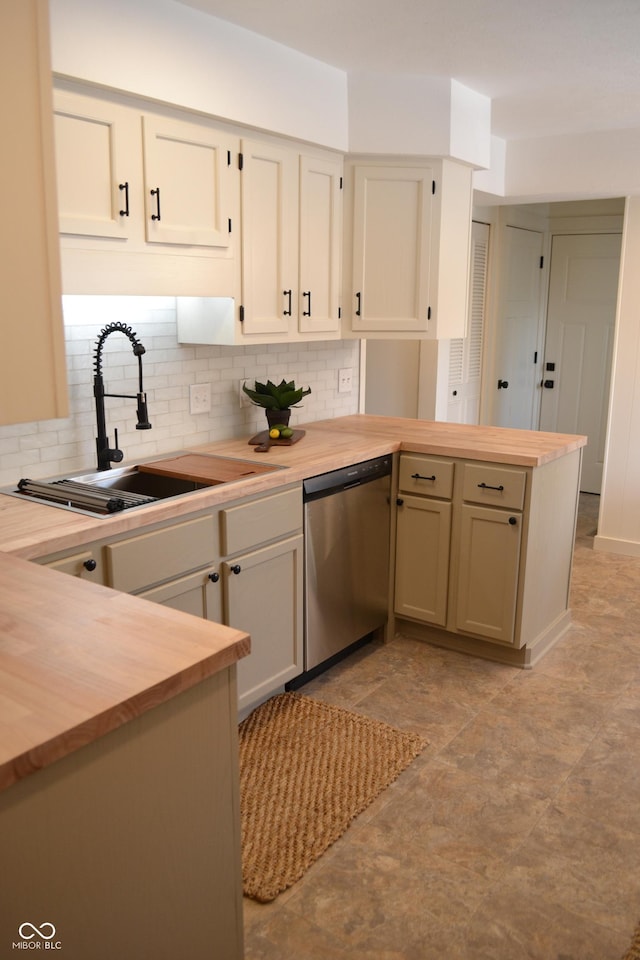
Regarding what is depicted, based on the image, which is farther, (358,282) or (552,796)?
(358,282)

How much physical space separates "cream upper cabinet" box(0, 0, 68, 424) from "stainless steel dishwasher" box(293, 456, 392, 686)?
160 centimetres

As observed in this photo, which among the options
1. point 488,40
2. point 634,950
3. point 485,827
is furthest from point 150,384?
point 634,950

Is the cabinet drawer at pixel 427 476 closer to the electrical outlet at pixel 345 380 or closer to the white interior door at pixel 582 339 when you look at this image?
the electrical outlet at pixel 345 380

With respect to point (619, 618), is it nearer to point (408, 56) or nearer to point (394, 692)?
point (394, 692)

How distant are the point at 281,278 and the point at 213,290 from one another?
1.44 ft

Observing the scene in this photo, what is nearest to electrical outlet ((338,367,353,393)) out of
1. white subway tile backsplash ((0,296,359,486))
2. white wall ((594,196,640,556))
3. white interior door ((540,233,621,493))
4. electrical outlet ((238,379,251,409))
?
white subway tile backsplash ((0,296,359,486))

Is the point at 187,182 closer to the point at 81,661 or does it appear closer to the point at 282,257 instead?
the point at 282,257

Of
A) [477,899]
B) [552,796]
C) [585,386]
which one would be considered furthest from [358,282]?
[585,386]

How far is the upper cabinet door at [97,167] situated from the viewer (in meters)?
2.41

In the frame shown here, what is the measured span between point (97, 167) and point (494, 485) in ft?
6.23

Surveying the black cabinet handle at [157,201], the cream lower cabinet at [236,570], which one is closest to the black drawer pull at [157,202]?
the black cabinet handle at [157,201]

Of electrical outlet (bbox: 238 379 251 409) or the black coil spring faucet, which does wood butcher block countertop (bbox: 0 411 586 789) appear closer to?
the black coil spring faucet

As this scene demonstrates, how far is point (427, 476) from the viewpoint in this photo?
346 cm

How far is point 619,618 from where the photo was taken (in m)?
4.01
